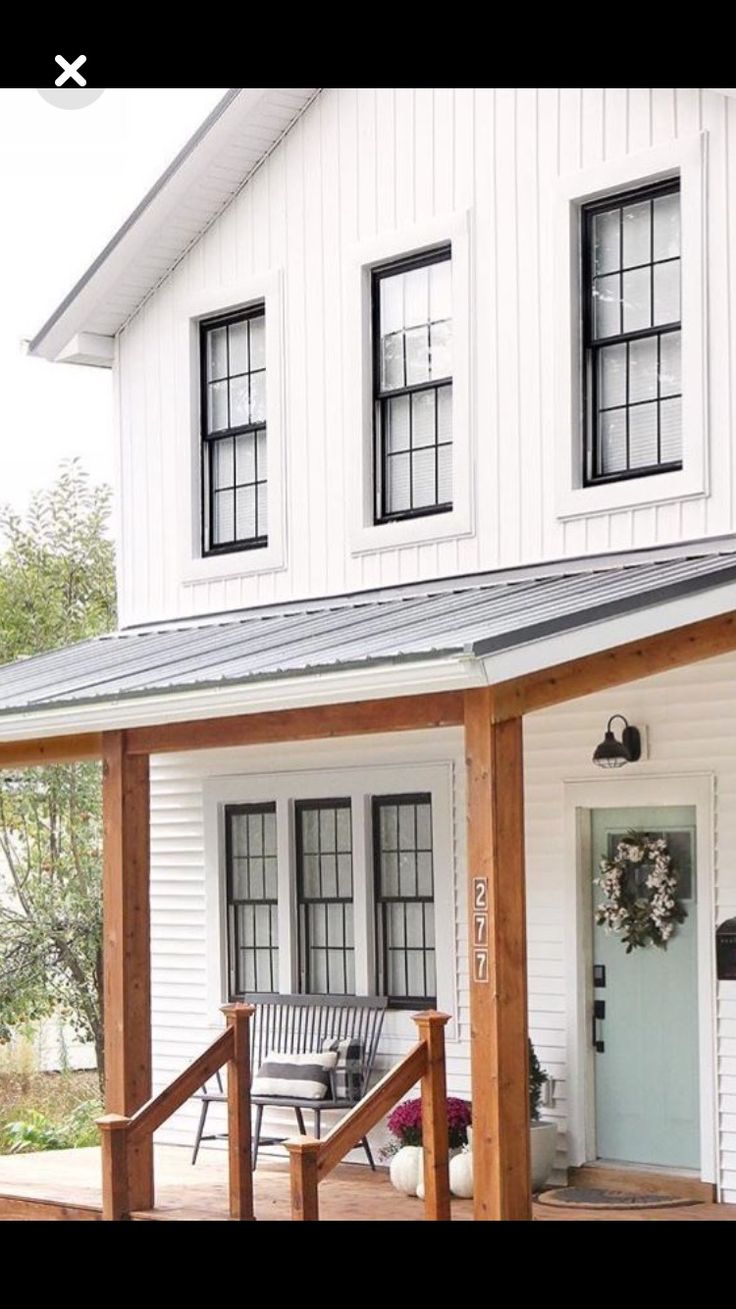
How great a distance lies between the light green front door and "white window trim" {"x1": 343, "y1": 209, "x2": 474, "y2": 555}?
2107mm

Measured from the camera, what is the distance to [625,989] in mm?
11297

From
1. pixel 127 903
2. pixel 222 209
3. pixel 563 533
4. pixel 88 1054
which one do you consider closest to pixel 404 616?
pixel 563 533

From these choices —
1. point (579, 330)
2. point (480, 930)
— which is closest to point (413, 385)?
point (579, 330)

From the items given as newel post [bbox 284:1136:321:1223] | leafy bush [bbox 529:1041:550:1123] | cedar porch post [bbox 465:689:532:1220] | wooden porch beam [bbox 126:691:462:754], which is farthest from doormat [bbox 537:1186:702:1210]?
wooden porch beam [bbox 126:691:462:754]

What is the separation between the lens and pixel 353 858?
41.9ft

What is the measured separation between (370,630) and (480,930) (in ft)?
7.32

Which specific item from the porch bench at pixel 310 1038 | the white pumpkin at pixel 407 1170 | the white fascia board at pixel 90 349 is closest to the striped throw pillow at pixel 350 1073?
the porch bench at pixel 310 1038

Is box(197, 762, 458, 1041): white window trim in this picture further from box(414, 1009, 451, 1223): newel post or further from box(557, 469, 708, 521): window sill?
box(414, 1009, 451, 1223): newel post

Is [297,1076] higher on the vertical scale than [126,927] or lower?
lower

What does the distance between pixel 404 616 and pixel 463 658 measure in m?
2.81

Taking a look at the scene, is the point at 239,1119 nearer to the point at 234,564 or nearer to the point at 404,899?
the point at 404,899

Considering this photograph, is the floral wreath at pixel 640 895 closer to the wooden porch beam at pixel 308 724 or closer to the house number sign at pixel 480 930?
the wooden porch beam at pixel 308 724

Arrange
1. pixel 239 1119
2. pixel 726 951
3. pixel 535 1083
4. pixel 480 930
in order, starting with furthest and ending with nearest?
pixel 535 1083 < pixel 726 951 < pixel 239 1119 < pixel 480 930

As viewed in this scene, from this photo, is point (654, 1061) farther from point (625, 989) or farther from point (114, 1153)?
point (114, 1153)
